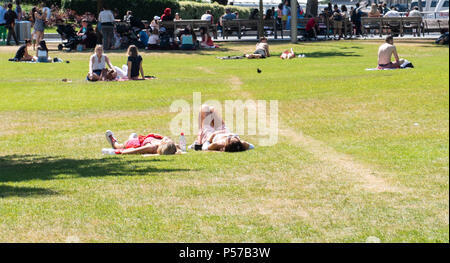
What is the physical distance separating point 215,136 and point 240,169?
7.17ft

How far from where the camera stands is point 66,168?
1245cm

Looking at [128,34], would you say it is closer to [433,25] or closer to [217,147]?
[433,25]

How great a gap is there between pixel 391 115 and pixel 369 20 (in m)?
30.8

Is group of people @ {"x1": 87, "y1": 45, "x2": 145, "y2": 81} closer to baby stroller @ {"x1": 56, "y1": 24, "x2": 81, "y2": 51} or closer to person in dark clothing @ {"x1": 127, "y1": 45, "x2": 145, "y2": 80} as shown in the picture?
person in dark clothing @ {"x1": 127, "y1": 45, "x2": 145, "y2": 80}

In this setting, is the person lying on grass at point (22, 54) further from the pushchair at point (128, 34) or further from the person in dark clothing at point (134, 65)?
the person in dark clothing at point (134, 65)

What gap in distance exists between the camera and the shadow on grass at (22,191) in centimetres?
1014

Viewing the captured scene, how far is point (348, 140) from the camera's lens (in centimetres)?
1469

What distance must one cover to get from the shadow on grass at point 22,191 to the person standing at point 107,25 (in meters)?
29.3

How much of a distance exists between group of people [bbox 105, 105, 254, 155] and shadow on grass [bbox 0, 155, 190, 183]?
0.53m

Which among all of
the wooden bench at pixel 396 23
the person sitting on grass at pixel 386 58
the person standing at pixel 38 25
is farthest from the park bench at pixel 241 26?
the person sitting on grass at pixel 386 58

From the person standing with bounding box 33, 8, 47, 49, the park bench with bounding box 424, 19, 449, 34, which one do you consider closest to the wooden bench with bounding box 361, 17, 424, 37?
the park bench with bounding box 424, 19, 449, 34

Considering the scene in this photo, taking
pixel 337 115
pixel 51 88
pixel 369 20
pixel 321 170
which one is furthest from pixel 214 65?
pixel 321 170

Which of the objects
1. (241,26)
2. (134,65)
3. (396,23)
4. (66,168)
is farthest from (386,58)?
(241,26)
